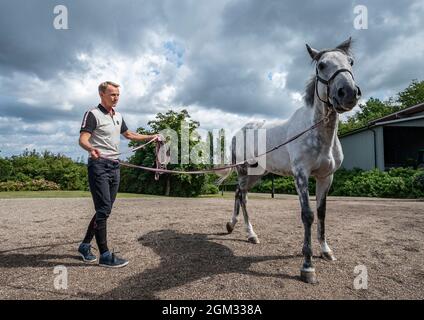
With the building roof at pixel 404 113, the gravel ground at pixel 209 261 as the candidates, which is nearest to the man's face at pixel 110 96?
the gravel ground at pixel 209 261

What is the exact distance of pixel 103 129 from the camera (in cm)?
405

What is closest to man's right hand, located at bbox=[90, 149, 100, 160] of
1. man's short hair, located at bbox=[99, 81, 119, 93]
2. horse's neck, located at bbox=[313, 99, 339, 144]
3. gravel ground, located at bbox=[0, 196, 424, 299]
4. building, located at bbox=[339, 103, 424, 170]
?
man's short hair, located at bbox=[99, 81, 119, 93]

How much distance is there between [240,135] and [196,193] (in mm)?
13393

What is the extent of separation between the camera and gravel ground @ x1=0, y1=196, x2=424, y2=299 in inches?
130

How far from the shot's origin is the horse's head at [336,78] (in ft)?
10.8

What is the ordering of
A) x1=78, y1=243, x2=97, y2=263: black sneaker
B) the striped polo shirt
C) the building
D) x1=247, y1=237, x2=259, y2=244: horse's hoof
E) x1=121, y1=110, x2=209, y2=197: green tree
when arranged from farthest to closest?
the building → x1=121, y1=110, x2=209, y2=197: green tree → x1=247, y1=237, x2=259, y2=244: horse's hoof → x1=78, y1=243, x2=97, y2=263: black sneaker → the striped polo shirt

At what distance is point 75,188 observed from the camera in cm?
2238

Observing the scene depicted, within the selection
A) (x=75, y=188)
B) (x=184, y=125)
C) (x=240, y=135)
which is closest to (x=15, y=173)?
(x=75, y=188)

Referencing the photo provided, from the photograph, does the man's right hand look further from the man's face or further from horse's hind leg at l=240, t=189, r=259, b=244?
horse's hind leg at l=240, t=189, r=259, b=244

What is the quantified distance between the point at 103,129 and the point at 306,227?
112 inches

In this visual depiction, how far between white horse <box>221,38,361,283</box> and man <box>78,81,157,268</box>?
7.75 ft

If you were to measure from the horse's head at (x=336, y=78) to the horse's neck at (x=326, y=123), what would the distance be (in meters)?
0.12

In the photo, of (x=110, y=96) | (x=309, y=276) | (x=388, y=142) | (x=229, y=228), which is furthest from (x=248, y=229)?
(x=388, y=142)
